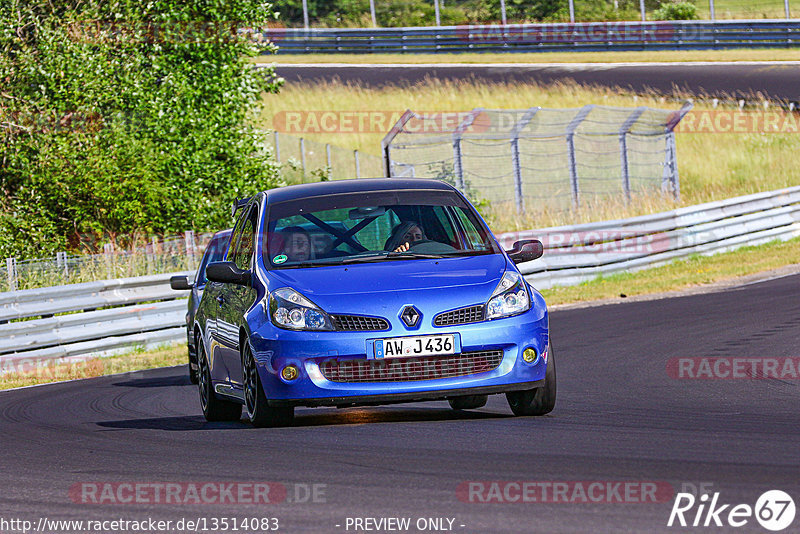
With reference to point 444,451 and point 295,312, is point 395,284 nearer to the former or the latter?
point 295,312

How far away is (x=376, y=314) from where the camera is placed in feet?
27.0

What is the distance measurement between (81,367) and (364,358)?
9.01 metres

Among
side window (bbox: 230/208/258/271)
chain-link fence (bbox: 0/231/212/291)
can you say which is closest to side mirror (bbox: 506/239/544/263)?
side window (bbox: 230/208/258/271)

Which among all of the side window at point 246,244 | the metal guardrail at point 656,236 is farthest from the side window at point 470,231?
the metal guardrail at point 656,236

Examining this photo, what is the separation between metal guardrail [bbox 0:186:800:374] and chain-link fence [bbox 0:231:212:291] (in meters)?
0.73

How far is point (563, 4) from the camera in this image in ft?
171

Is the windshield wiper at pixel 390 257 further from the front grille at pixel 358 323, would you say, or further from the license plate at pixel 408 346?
the license plate at pixel 408 346

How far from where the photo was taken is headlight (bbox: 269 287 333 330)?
8.35 m

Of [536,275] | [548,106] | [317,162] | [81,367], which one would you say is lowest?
[317,162]

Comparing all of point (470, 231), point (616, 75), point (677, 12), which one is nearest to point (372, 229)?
point (470, 231)

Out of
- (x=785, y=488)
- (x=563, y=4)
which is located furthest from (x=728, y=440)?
(x=563, y=4)

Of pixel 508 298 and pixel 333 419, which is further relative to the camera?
pixel 333 419

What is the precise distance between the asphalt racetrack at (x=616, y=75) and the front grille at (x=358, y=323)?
32.8 metres

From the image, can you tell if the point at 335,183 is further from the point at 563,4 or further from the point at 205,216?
the point at 563,4
